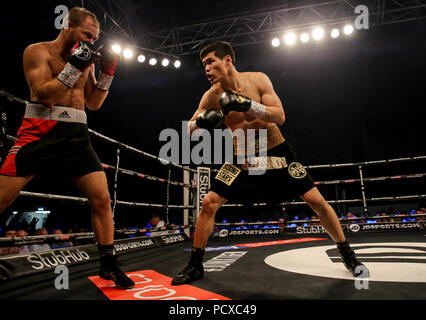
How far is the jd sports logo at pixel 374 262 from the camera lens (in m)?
1.51

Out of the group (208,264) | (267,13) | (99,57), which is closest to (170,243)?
(208,264)

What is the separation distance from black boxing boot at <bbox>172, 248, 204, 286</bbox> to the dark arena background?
2.6 inches

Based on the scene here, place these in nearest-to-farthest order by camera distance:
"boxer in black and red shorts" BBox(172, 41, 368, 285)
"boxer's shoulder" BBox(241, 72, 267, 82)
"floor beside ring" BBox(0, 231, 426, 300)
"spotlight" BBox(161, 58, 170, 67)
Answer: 1. "floor beside ring" BBox(0, 231, 426, 300)
2. "boxer in black and red shorts" BBox(172, 41, 368, 285)
3. "boxer's shoulder" BBox(241, 72, 267, 82)
4. "spotlight" BBox(161, 58, 170, 67)

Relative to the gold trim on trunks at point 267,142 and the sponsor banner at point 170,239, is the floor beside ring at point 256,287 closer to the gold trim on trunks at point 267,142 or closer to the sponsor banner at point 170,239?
the gold trim on trunks at point 267,142

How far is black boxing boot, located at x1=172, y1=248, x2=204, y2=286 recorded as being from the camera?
1.48m

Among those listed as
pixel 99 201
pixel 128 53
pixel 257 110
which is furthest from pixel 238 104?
pixel 128 53

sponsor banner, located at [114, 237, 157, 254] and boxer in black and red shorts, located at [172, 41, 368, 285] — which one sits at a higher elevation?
boxer in black and red shorts, located at [172, 41, 368, 285]

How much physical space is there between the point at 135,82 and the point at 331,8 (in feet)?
24.4

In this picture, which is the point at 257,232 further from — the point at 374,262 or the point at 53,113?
the point at 53,113

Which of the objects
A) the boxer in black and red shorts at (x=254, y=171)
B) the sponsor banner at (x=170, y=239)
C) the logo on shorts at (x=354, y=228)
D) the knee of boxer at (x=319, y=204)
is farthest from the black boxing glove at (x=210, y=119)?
the logo on shorts at (x=354, y=228)

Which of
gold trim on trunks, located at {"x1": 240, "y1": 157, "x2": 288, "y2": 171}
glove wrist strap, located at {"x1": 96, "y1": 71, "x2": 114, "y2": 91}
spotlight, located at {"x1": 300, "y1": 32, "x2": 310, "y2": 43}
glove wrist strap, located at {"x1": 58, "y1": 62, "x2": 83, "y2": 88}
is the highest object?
spotlight, located at {"x1": 300, "y1": 32, "x2": 310, "y2": 43}

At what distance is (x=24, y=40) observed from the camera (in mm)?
5887

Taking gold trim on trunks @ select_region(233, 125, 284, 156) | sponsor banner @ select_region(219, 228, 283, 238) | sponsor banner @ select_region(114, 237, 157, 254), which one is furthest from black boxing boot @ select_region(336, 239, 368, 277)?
sponsor banner @ select_region(219, 228, 283, 238)

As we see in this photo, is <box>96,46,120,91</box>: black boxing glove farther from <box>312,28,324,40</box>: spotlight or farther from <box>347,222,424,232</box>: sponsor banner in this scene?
<box>312,28,324,40</box>: spotlight
